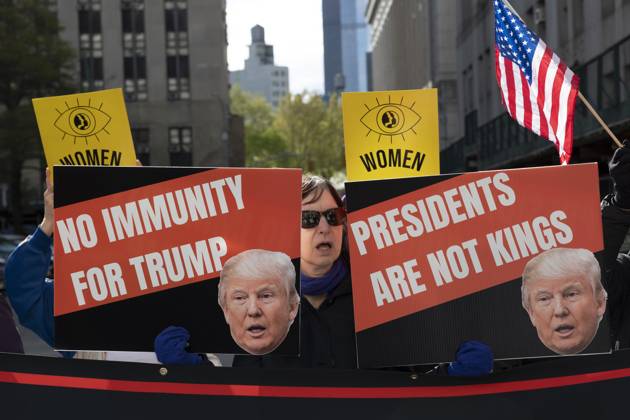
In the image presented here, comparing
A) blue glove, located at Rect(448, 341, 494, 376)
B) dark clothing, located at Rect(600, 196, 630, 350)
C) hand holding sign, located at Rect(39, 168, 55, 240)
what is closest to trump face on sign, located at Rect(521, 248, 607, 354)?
blue glove, located at Rect(448, 341, 494, 376)

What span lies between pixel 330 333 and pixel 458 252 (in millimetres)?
699

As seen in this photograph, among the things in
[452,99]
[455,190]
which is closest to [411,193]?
[455,190]

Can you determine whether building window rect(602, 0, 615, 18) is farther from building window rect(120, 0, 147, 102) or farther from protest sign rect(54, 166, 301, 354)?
building window rect(120, 0, 147, 102)

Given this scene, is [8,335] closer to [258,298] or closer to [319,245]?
[258,298]

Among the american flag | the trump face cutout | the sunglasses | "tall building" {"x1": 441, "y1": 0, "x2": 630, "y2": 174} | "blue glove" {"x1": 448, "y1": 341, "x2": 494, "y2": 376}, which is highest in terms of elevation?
"tall building" {"x1": 441, "y1": 0, "x2": 630, "y2": 174}

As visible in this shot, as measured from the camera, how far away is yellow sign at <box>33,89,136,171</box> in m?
5.39

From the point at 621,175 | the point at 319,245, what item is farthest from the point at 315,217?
the point at 621,175

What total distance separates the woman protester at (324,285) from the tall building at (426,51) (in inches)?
2214

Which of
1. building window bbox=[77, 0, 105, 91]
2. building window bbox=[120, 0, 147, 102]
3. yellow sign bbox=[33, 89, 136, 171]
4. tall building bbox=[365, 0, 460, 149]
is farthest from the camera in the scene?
building window bbox=[120, 0, 147, 102]

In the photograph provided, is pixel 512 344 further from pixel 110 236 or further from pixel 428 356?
pixel 110 236

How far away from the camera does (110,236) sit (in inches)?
160

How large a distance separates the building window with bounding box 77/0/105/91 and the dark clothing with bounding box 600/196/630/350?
2960 inches

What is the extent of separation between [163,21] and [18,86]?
97.7ft

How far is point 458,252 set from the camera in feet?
13.3
